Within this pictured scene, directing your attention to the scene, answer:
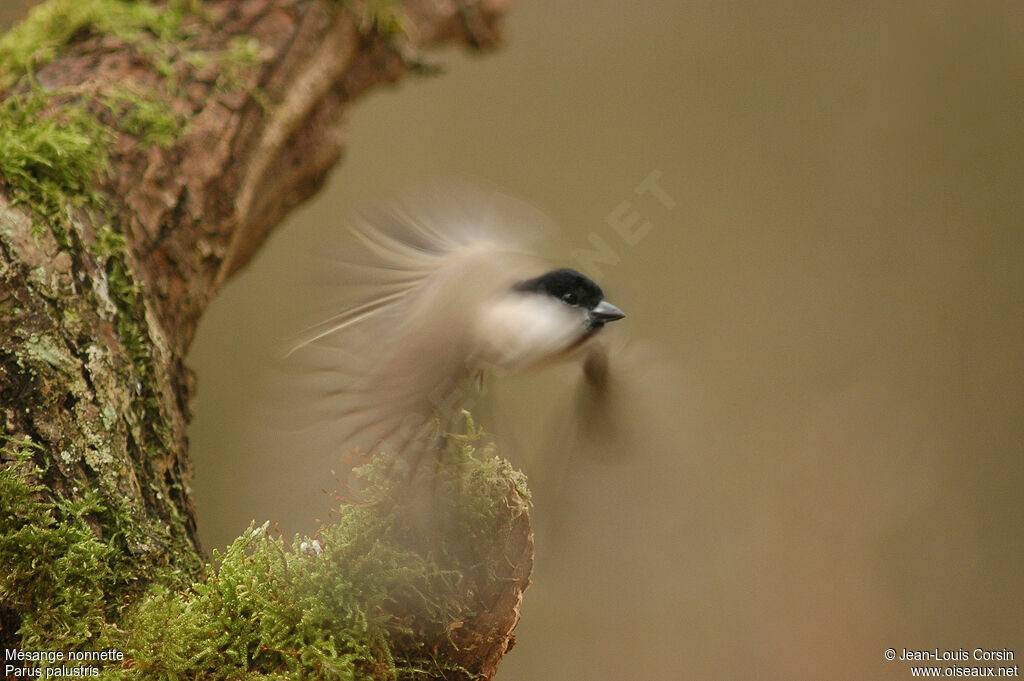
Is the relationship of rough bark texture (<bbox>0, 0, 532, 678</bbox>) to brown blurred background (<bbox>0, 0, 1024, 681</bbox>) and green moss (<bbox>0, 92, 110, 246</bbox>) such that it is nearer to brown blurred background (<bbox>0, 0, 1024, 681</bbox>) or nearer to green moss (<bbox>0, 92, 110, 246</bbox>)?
green moss (<bbox>0, 92, 110, 246</bbox>)

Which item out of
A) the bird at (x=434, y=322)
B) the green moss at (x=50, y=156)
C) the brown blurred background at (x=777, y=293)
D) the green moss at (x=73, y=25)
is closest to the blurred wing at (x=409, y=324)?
the bird at (x=434, y=322)

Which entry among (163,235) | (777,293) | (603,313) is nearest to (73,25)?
(163,235)

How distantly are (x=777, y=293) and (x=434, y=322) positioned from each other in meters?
2.35

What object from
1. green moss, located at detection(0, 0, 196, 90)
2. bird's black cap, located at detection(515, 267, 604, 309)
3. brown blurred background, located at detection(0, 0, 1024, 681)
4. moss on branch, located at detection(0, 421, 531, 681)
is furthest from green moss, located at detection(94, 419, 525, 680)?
brown blurred background, located at detection(0, 0, 1024, 681)

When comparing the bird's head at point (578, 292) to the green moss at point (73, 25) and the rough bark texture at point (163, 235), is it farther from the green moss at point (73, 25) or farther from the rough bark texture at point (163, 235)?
the green moss at point (73, 25)

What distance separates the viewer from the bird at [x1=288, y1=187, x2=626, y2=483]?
0.91m

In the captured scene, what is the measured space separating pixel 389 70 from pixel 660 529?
168cm

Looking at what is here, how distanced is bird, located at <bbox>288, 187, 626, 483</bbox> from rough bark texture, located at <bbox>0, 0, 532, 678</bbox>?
0.21 metres

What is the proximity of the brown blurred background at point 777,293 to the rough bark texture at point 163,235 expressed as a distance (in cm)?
100

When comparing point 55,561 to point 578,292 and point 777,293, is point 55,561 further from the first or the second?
point 777,293

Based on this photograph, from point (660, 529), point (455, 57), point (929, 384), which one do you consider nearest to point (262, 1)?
point (455, 57)

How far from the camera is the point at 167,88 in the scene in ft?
4.96

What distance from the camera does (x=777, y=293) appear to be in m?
3.02

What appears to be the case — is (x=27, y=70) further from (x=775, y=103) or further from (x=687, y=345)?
(x=775, y=103)
